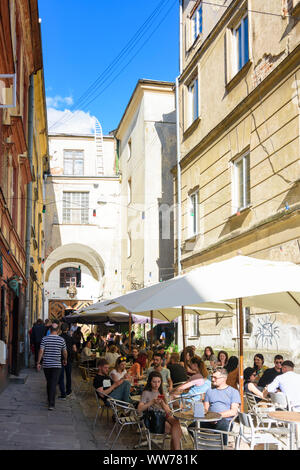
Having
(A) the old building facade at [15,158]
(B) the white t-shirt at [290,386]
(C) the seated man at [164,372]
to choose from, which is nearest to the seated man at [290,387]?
(B) the white t-shirt at [290,386]

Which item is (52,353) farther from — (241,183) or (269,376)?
(241,183)

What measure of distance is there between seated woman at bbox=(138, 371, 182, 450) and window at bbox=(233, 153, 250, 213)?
26.3ft

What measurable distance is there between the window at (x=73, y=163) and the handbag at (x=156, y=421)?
31557 mm

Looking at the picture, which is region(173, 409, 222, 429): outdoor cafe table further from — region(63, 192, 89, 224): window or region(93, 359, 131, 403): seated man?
region(63, 192, 89, 224): window

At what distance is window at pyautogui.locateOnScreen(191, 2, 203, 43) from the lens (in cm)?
1912

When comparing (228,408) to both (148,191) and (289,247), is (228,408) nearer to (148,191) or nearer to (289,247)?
(289,247)

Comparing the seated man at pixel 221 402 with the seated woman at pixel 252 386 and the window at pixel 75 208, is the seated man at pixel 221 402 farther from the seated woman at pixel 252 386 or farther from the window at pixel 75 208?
the window at pixel 75 208

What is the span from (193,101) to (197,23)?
111 inches

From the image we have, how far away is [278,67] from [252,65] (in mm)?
1945

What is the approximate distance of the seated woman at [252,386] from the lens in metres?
8.45

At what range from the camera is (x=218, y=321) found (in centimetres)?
1673

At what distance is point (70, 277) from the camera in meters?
37.0

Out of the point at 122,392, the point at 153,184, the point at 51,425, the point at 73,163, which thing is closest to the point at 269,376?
the point at 122,392
